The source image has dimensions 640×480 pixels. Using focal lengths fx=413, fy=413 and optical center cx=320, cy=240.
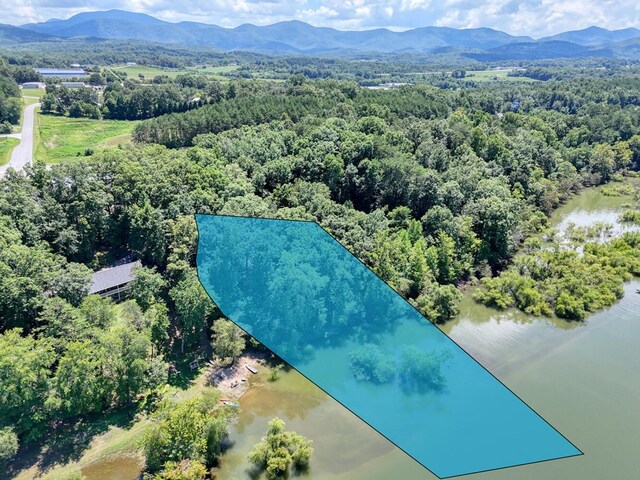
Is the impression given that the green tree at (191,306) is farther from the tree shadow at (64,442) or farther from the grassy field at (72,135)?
the grassy field at (72,135)

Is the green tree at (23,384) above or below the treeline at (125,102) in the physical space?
below

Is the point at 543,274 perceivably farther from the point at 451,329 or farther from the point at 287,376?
the point at 287,376

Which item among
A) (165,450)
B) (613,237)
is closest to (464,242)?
(613,237)

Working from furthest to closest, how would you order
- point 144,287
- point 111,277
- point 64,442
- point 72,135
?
point 72,135, point 111,277, point 144,287, point 64,442

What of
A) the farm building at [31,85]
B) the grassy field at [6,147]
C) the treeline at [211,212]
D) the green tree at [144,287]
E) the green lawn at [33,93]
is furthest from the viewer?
the farm building at [31,85]

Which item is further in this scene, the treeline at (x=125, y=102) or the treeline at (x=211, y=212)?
the treeline at (x=125, y=102)

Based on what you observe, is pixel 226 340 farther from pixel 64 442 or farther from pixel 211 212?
pixel 211 212

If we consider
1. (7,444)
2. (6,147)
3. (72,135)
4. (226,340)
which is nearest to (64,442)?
(7,444)
